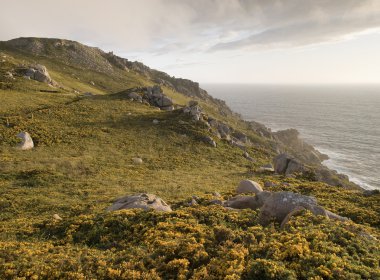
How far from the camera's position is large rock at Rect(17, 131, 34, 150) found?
39.5m

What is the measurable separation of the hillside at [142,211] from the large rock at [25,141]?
2.74 ft

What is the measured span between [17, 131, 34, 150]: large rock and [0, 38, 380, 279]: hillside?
835mm

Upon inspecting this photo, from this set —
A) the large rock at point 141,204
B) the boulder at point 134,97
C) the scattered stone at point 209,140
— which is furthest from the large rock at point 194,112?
the large rock at point 141,204

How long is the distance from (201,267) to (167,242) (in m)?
2.81

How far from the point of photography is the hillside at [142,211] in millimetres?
13297

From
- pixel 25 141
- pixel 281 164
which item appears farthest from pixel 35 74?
pixel 281 164

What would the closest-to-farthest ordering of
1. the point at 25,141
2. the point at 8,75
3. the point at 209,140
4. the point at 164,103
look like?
the point at 25,141, the point at 209,140, the point at 8,75, the point at 164,103

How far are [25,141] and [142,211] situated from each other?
2835 centimetres

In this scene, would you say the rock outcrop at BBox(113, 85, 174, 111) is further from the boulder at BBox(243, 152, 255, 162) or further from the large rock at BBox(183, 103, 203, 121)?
the boulder at BBox(243, 152, 255, 162)

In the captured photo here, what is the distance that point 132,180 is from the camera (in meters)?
33.7

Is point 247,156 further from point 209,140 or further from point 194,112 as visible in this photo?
point 194,112

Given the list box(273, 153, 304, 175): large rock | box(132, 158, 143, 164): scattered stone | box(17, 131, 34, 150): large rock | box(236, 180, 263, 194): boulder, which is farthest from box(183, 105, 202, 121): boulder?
box(236, 180, 263, 194): boulder

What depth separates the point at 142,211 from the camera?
802 inches

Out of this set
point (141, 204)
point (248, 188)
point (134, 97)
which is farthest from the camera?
point (134, 97)
